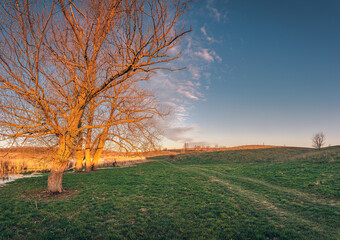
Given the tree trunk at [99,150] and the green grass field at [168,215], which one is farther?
the tree trunk at [99,150]

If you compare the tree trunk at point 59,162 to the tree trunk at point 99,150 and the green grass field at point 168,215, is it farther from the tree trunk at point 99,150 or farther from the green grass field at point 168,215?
the tree trunk at point 99,150

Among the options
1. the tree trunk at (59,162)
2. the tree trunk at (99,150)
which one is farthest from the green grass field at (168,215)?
the tree trunk at (99,150)

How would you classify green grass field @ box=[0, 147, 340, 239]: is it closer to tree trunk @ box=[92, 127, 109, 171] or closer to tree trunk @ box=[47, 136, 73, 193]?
tree trunk @ box=[47, 136, 73, 193]

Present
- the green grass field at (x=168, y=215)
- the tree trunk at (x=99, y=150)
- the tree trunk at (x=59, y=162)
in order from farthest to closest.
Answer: the tree trunk at (x=99, y=150) → the tree trunk at (x=59, y=162) → the green grass field at (x=168, y=215)

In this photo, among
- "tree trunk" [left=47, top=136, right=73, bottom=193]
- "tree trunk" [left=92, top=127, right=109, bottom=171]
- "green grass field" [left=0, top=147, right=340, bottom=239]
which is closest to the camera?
"green grass field" [left=0, top=147, right=340, bottom=239]

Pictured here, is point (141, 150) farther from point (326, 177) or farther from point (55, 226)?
point (326, 177)

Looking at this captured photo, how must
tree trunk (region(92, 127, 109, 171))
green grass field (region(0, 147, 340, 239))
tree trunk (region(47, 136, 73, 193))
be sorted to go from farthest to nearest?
tree trunk (region(92, 127, 109, 171)), tree trunk (region(47, 136, 73, 193)), green grass field (region(0, 147, 340, 239))

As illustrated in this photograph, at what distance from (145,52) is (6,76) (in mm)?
7282

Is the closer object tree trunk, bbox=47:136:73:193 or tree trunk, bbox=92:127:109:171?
tree trunk, bbox=47:136:73:193

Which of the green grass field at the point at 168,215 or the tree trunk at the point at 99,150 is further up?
the tree trunk at the point at 99,150

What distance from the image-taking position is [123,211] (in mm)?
7789

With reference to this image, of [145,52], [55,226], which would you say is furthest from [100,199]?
[145,52]

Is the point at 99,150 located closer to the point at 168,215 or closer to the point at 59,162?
the point at 59,162

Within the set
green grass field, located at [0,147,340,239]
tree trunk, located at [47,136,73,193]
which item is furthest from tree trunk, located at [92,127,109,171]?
tree trunk, located at [47,136,73,193]
